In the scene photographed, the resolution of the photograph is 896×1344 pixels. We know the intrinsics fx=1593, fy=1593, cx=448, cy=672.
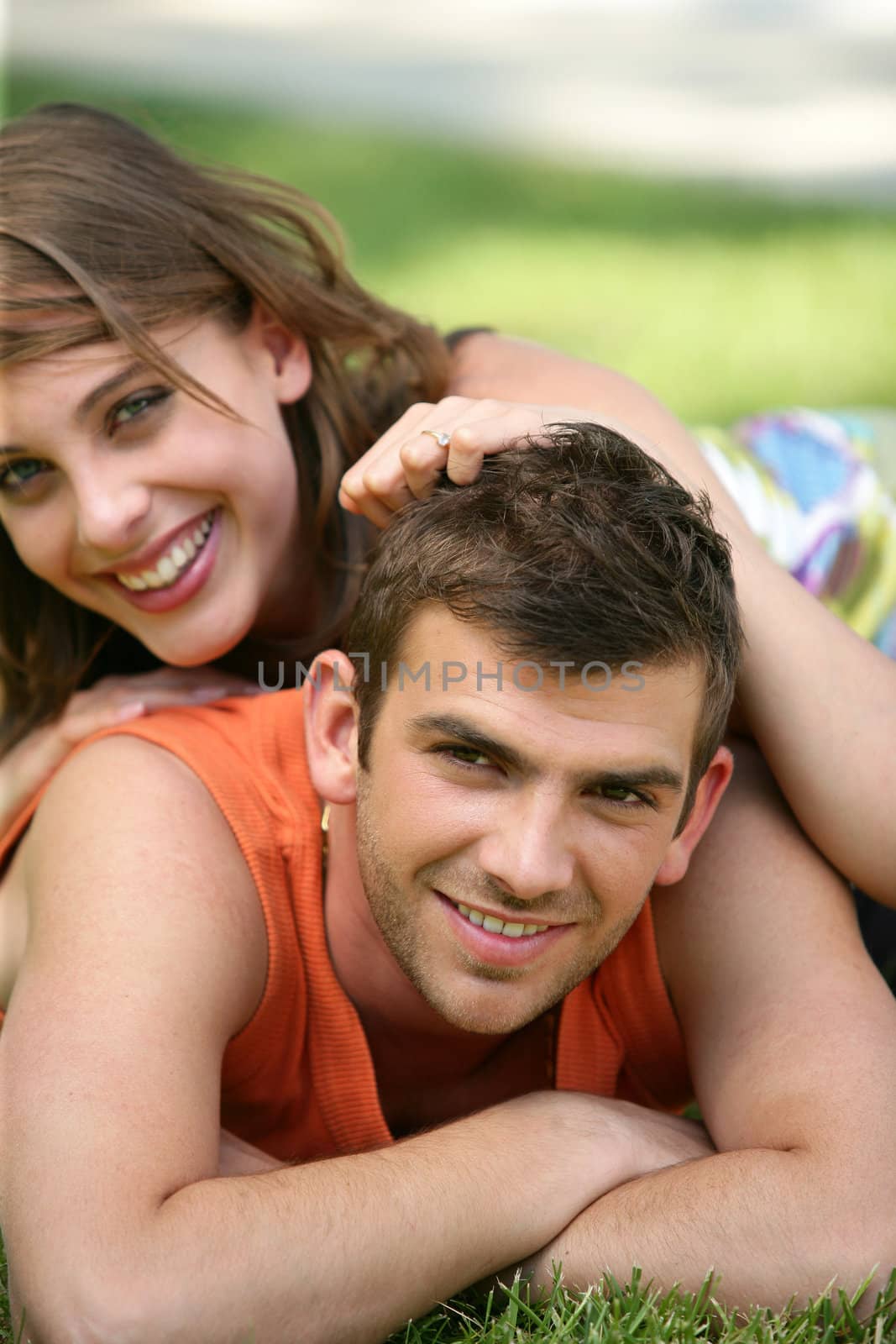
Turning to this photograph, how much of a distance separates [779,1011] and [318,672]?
103cm

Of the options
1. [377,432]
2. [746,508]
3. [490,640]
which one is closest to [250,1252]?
[490,640]

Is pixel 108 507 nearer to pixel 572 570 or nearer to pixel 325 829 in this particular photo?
pixel 325 829

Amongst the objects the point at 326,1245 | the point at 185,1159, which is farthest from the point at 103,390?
the point at 326,1245

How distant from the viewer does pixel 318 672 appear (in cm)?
298

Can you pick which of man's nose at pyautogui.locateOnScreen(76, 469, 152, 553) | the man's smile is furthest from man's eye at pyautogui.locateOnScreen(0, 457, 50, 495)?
the man's smile

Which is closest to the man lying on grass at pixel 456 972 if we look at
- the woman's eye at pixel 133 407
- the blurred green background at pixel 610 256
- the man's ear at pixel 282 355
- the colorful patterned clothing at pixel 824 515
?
the woman's eye at pixel 133 407

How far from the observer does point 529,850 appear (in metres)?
2.46

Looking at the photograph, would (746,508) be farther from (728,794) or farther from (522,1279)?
(522,1279)

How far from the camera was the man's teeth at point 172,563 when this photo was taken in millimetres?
3535

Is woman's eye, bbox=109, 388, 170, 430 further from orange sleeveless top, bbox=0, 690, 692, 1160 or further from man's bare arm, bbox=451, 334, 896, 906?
man's bare arm, bbox=451, 334, 896, 906

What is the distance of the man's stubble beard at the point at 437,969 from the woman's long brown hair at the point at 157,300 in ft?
4.07

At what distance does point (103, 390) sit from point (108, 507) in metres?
0.24

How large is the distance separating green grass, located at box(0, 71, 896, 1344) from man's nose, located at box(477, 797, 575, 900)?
409cm

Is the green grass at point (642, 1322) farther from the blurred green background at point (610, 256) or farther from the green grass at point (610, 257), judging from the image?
the blurred green background at point (610, 256)
